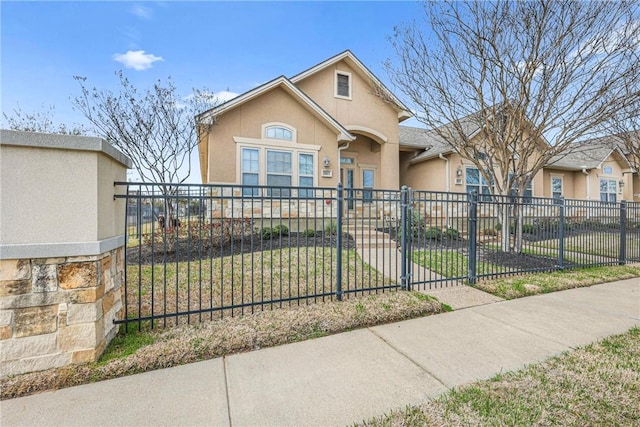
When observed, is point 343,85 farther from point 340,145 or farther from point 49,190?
point 49,190

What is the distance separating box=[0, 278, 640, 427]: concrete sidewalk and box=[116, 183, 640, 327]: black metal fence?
863 millimetres

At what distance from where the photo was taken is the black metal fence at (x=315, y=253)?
3.80 m

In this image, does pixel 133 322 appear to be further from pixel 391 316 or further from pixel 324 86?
pixel 324 86

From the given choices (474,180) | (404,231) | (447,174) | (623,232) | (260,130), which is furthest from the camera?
(474,180)

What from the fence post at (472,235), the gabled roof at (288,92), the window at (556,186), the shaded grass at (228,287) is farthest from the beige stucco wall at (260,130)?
the window at (556,186)

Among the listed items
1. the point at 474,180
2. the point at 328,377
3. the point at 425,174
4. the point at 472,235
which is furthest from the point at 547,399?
the point at 474,180

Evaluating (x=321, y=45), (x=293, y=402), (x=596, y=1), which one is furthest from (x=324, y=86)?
(x=293, y=402)

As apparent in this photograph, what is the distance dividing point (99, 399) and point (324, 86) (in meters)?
13.2

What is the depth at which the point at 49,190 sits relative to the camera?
8.38 ft

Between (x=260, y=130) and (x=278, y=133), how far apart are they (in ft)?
2.23

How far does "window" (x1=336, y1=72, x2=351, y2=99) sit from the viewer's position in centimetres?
1337

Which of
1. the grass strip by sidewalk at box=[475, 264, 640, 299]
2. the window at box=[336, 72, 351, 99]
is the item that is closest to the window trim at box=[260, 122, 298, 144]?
the window at box=[336, 72, 351, 99]

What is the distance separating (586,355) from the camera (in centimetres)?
292

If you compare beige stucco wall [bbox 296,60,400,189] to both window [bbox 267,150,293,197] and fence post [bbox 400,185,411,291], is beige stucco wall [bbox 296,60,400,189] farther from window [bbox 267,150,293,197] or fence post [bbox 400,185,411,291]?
fence post [bbox 400,185,411,291]
